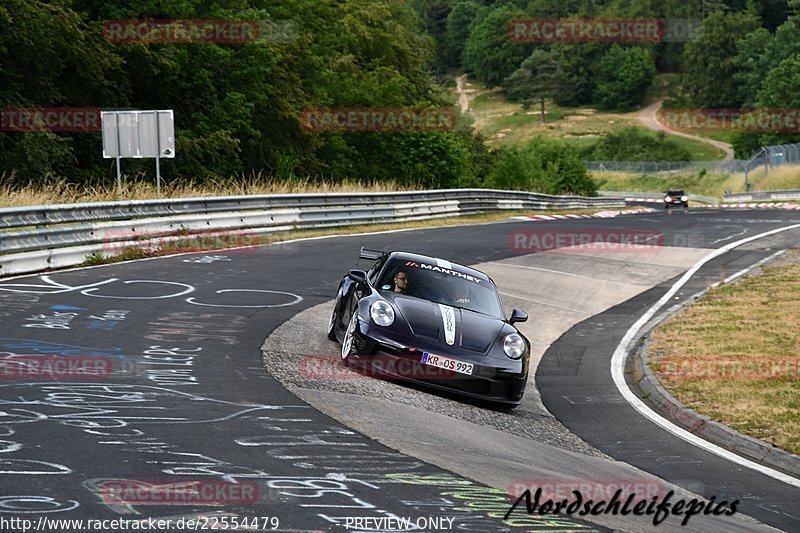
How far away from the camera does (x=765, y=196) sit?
68750mm

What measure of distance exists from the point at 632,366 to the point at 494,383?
429 cm

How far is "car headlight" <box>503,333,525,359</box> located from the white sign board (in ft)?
48.4

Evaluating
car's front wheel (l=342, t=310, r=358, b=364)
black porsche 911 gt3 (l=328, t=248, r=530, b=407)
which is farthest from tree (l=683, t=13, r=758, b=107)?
car's front wheel (l=342, t=310, r=358, b=364)

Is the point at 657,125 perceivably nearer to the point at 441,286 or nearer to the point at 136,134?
the point at 136,134

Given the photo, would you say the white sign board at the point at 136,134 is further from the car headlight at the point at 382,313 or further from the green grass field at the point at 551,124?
the green grass field at the point at 551,124

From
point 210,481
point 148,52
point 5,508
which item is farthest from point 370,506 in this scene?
point 148,52

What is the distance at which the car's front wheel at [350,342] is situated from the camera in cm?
1091

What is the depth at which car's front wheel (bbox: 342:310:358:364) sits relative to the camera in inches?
429

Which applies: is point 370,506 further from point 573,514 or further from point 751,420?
point 751,420

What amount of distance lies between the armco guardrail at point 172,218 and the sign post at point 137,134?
207 centimetres
